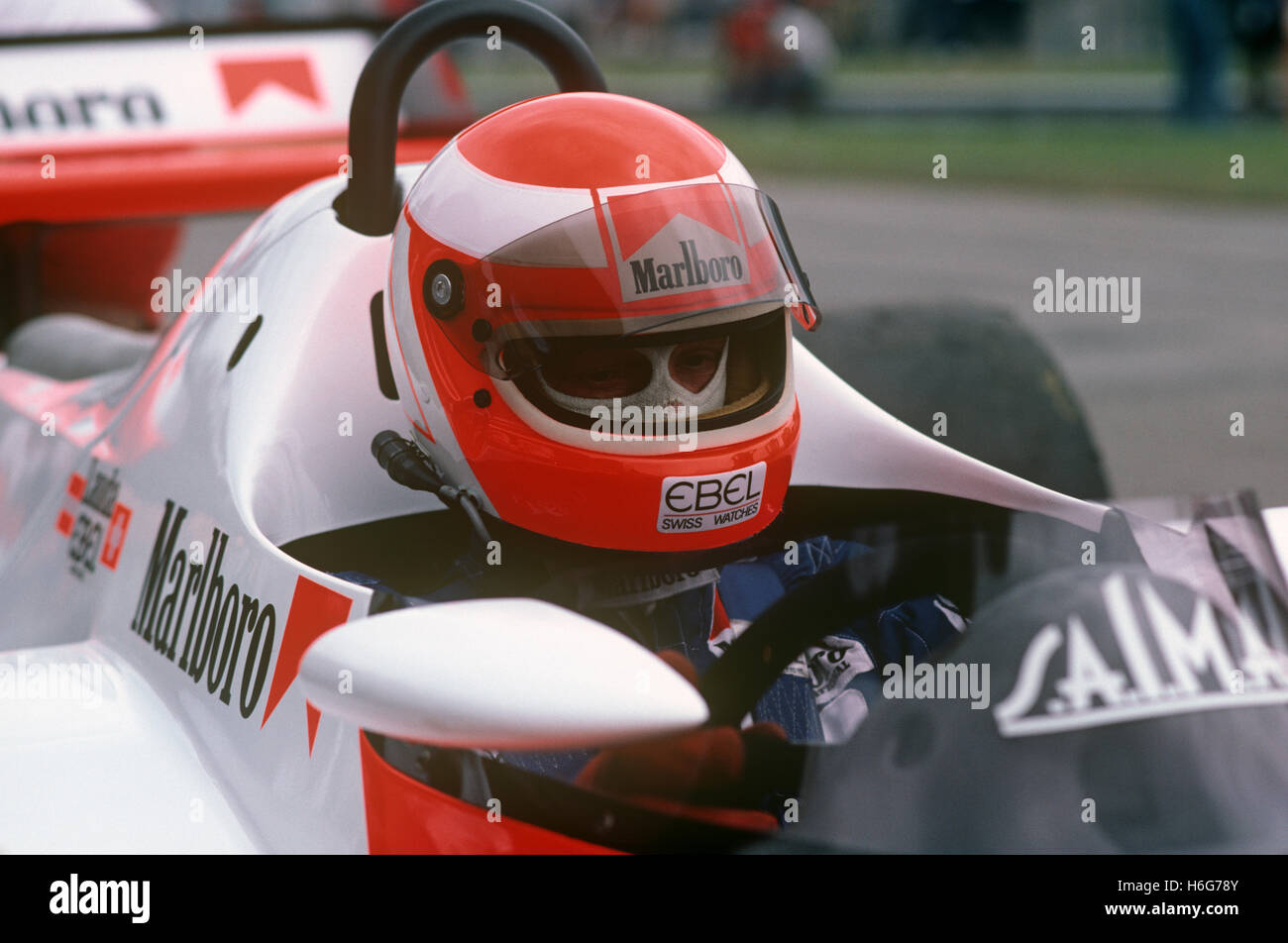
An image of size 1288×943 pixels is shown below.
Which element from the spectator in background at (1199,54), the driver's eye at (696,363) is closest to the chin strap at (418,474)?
the driver's eye at (696,363)

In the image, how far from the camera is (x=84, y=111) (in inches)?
152

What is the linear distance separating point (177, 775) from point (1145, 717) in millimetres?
1146

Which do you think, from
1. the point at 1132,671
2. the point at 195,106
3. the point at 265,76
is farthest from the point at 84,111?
the point at 1132,671

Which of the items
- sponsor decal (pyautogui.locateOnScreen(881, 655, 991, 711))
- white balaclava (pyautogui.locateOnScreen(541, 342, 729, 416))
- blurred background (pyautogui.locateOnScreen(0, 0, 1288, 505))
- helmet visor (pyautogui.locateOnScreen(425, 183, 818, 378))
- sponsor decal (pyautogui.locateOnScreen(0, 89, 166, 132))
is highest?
sponsor decal (pyautogui.locateOnScreen(0, 89, 166, 132))

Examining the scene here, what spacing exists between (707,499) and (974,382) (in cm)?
146

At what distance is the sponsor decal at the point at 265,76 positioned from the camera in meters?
3.95

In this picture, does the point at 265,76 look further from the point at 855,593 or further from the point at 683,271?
the point at 855,593

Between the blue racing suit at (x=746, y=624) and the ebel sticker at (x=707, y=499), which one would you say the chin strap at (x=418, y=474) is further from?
the ebel sticker at (x=707, y=499)

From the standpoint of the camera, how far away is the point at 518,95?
19.3m

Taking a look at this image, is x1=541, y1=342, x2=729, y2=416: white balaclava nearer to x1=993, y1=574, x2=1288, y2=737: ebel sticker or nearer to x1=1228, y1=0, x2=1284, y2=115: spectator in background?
x1=993, y1=574, x2=1288, y2=737: ebel sticker

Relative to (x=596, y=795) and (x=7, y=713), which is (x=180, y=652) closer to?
(x=7, y=713)

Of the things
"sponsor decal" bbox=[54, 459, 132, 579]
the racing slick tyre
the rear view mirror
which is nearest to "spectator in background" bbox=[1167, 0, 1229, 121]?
the racing slick tyre

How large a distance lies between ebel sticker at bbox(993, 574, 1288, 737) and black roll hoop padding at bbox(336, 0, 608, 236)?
134 cm

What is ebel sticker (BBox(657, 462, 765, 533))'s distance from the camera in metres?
1.81
